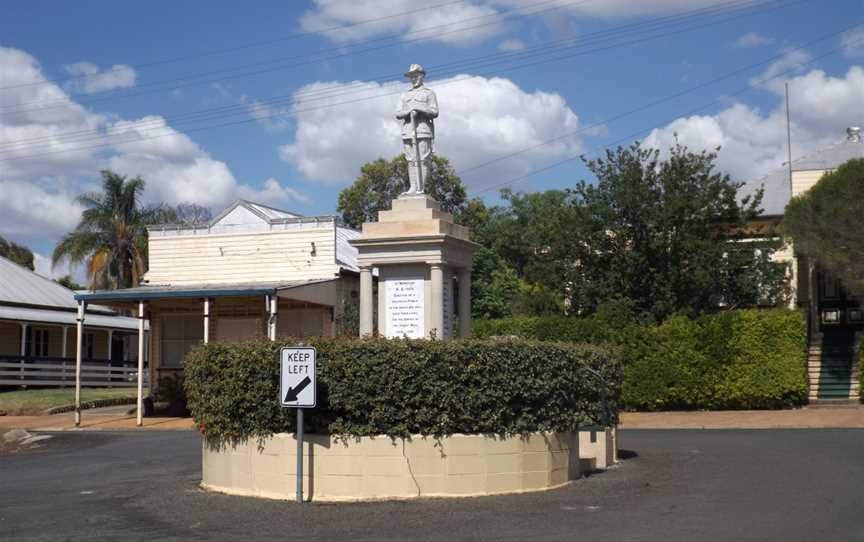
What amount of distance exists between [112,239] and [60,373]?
9.82m

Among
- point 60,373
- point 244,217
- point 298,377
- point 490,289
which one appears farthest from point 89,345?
point 298,377

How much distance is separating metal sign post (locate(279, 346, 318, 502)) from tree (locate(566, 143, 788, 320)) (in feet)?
67.3

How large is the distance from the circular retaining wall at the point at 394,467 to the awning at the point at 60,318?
29.6 meters

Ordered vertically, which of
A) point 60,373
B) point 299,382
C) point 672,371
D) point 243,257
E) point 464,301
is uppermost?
point 243,257

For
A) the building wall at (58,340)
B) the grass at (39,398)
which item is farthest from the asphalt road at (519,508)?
the building wall at (58,340)

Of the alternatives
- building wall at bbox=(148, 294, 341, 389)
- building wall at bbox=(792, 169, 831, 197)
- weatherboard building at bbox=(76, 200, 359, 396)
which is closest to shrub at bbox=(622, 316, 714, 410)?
building wall at bbox=(792, 169, 831, 197)

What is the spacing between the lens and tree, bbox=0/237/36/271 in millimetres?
64625

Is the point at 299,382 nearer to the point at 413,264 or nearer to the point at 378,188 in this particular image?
the point at 413,264

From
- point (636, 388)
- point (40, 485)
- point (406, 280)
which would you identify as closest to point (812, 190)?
point (636, 388)

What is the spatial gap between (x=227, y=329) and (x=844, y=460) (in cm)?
2199

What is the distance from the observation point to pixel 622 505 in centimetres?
1193

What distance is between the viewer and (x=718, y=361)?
29.2m

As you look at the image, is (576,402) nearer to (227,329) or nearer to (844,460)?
(844,460)

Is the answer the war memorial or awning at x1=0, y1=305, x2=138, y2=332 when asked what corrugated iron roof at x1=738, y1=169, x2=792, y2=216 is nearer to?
the war memorial
